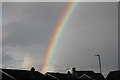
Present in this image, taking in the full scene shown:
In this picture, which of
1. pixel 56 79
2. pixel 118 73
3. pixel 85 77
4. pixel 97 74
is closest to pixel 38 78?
pixel 56 79

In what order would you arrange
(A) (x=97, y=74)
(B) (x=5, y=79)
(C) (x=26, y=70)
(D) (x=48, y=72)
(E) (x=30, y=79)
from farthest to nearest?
(A) (x=97, y=74) < (D) (x=48, y=72) < (C) (x=26, y=70) < (E) (x=30, y=79) < (B) (x=5, y=79)

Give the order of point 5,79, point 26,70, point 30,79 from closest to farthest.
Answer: point 5,79 → point 30,79 → point 26,70

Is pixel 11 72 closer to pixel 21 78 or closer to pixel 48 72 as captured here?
pixel 21 78

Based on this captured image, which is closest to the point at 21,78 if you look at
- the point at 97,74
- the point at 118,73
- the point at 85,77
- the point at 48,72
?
the point at 48,72

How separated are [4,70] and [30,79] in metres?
4.68

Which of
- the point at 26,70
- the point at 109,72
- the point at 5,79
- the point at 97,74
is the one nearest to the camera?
the point at 5,79

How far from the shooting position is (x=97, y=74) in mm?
56688

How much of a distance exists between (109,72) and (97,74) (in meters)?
10.6

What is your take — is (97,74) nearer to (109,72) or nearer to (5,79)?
(109,72)

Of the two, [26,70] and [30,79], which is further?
[26,70]

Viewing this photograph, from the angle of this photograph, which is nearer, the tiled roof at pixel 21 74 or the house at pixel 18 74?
the house at pixel 18 74

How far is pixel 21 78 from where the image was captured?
113 ft

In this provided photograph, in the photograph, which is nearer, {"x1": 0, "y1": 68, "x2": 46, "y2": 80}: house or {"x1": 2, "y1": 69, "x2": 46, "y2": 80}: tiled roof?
{"x1": 0, "y1": 68, "x2": 46, "y2": 80}: house

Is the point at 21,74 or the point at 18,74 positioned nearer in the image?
the point at 18,74
